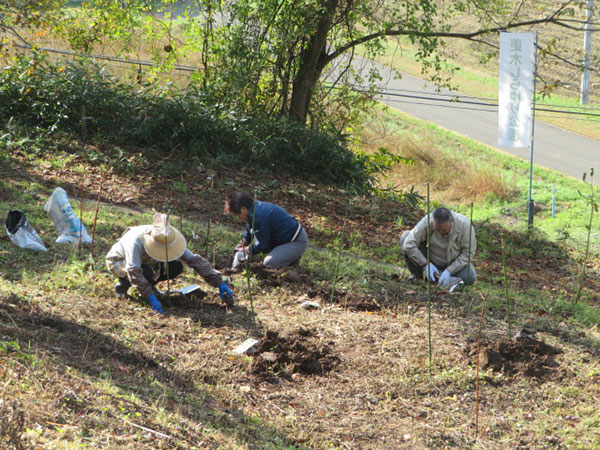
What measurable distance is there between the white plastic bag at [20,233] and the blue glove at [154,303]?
184 cm

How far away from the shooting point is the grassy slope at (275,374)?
3.86 m

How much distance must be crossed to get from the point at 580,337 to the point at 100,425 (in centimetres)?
420

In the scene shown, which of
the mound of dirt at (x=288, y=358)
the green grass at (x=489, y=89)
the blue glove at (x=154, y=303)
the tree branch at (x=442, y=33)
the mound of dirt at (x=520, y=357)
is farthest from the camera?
the green grass at (x=489, y=89)

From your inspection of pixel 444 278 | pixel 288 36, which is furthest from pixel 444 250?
pixel 288 36

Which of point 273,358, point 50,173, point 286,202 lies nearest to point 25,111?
point 50,173

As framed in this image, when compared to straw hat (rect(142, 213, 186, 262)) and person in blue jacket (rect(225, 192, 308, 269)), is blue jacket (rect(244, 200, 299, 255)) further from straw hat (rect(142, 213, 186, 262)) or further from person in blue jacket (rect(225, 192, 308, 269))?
straw hat (rect(142, 213, 186, 262))

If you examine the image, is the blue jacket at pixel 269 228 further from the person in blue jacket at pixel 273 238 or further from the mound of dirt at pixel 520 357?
the mound of dirt at pixel 520 357

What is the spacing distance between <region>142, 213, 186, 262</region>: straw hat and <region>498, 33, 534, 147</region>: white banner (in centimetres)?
760

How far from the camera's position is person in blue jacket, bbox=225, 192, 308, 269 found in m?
7.11

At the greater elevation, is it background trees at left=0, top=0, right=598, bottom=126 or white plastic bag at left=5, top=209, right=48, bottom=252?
background trees at left=0, top=0, right=598, bottom=126

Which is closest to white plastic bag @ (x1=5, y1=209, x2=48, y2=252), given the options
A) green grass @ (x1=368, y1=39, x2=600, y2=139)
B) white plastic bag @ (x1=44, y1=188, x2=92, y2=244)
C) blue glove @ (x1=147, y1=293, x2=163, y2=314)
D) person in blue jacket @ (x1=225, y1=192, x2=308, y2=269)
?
white plastic bag @ (x1=44, y1=188, x2=92, y2=244)

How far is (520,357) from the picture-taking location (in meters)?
5.32

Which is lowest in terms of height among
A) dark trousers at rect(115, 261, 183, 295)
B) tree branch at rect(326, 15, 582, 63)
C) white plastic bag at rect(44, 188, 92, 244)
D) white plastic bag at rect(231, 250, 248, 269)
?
white plastic bag at rect(231, 250, 248, 269)

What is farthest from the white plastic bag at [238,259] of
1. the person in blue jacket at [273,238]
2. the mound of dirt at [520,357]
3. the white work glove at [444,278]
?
the mound of dirt at [520,357]
